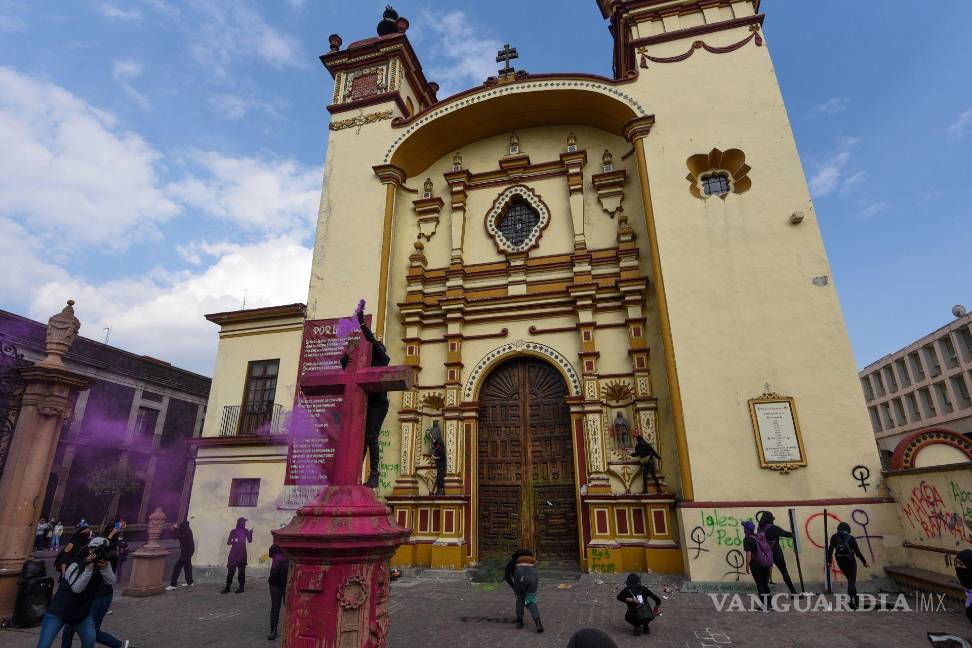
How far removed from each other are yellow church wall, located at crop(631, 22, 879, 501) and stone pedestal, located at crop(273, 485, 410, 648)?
6.51m

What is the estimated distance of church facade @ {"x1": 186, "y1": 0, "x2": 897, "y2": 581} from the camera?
8180 mm

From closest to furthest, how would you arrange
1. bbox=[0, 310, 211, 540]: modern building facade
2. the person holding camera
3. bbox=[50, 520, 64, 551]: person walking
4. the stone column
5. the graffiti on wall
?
the person holding camera < the graffiti on wall < the stone column < bbox=[50, 520, 64, 551]: person walking < bbox=[0, 310, 211, 540]: modern building facade

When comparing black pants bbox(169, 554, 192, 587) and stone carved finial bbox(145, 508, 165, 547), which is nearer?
stone carved finial bbox(145, 508, 165, 547)

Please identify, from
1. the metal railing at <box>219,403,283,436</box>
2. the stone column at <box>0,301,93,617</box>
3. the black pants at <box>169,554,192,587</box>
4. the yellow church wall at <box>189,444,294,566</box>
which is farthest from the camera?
the metal railing at <box>219,403,283,436</box>

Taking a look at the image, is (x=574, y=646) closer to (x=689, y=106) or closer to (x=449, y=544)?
(x=449, y=544)

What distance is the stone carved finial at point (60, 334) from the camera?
7.59m

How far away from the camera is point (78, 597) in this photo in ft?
15.3

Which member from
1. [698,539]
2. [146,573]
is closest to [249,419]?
[146,573]

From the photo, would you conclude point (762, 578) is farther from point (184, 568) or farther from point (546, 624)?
point (184, 568)

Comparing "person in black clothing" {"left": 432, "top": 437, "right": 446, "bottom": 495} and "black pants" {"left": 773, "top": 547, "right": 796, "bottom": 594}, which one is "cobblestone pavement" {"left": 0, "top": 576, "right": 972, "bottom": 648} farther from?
"person in black clothing" {"left": 432, "top": 437, "right": 446, "bottom": 495}

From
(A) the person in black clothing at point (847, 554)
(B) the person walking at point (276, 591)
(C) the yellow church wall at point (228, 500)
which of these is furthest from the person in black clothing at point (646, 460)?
(C) the yellow church wall at point (228, 500)

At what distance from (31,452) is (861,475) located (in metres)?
12.4

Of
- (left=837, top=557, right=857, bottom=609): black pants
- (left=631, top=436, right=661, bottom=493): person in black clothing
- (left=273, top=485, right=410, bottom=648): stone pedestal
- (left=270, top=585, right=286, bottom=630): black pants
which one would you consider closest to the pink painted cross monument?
(left=273, top=485, right=410, bottom=648): stone pedestal

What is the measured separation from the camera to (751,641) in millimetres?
5086
